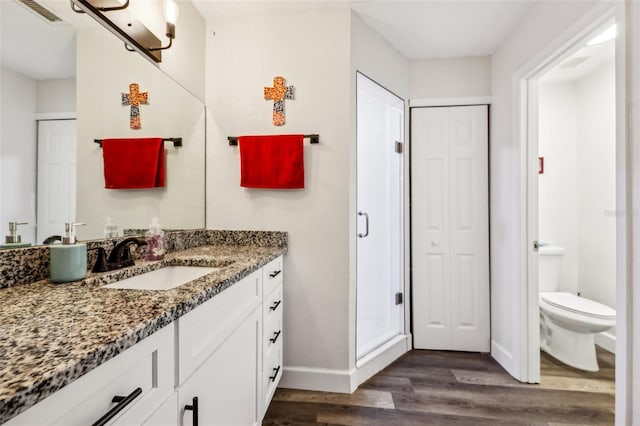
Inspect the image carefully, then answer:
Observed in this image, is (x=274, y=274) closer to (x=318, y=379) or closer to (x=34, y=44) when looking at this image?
(x=318, y=379)

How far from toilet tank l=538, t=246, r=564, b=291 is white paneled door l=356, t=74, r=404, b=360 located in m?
1.24

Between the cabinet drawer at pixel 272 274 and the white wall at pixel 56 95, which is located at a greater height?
the white wall at pixel 56 95

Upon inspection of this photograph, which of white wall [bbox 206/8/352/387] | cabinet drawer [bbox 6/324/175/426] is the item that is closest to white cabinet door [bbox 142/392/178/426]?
cabinet drawer [bbox 6/324/175/426]

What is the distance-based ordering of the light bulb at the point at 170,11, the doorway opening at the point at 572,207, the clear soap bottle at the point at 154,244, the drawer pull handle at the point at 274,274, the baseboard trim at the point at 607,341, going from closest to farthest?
1. the clear soap bottle at the point at 154,244
2. the light bulb at the point at 170,11
3. the drawer pull handle at the point at 274,274
4. the doorway opening at the point at 572,207
5. the baseboard trim at the point at 607,341

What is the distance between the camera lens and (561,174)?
→ 2.66 meters

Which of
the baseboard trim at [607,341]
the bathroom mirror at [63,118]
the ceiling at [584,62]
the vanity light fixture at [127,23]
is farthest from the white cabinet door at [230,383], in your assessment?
the baseboard trim at [607,341]

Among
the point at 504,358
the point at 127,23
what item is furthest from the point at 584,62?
the point at 127,23

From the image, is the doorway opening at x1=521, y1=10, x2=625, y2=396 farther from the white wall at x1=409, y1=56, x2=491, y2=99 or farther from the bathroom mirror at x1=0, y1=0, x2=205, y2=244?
the bathroom mirror at x1=0, y1=0, x2=205, y2=244

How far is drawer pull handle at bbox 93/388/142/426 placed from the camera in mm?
501

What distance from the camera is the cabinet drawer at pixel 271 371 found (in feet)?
4.76

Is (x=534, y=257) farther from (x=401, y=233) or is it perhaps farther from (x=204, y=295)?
(x=204, y=295)

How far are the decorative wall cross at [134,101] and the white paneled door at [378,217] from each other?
128 centimetres

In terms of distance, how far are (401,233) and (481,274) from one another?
72cm

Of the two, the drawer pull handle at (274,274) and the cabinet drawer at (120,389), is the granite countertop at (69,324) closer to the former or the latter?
the cabinet drawer at (120,389)
